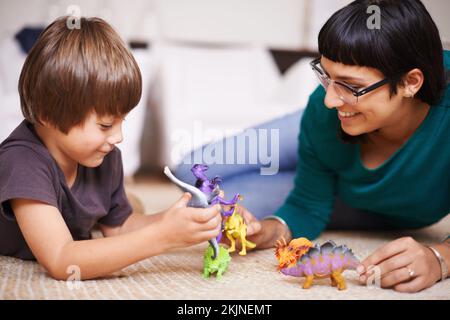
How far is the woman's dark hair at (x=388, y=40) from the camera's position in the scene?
1095mm

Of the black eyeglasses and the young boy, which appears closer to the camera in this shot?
the young boy

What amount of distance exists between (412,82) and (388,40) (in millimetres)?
124

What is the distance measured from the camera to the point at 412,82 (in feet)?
3.82

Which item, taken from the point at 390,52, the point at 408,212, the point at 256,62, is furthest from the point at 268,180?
the point at 256,62

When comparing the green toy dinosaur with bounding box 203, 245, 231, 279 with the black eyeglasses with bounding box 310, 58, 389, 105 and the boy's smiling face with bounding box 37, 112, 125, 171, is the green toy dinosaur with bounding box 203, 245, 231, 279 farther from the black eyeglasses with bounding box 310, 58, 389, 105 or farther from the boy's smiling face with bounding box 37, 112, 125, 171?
the black eyeglasses with bounding box 310, 58, 389, 105

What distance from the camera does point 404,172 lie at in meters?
1.31

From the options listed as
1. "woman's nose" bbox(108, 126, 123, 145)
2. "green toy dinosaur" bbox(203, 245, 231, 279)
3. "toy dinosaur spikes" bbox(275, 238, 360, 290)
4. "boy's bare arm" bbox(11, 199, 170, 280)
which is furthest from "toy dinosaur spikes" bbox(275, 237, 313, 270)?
"woman's nose" bbox(108, 126, 123, 145)

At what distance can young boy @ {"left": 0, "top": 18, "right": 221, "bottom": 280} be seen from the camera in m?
0.97

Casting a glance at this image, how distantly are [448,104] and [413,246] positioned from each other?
0.38 meters

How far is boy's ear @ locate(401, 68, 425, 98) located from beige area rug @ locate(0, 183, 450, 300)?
1.29ft

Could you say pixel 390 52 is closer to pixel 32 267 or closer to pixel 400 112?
pixel 400 112

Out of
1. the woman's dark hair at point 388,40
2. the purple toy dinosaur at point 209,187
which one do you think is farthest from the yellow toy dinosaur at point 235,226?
the woman's dark hair at point 388,40

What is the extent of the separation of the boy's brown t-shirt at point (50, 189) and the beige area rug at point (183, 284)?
0.09 metres

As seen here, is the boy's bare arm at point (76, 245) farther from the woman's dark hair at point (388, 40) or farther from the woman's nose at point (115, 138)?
the woman's dark hair at point (388, 40)
